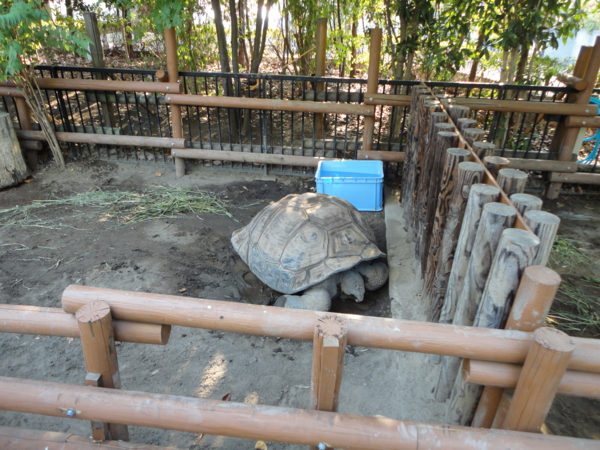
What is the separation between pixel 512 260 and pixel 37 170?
7427mm

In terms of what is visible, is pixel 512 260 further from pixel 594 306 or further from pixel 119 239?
pixel 119 239

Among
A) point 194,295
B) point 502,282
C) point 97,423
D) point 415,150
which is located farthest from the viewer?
point 415,150

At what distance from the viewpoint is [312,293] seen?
3957 mm

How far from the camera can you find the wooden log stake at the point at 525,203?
203cm

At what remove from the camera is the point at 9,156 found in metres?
6.38

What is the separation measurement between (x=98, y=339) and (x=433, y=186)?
2.59 m

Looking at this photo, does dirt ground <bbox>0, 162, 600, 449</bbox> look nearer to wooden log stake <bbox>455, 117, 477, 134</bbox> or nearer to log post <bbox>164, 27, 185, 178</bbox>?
log post <bbox>164, 27, 185, 178</bbox>

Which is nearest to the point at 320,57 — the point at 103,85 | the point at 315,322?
the point at 103,85

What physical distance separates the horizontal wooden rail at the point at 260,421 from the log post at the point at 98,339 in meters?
0.12

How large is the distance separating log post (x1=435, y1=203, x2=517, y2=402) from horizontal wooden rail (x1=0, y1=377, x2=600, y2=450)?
0.66 m

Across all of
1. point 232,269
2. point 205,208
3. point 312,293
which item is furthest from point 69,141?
point 312,293

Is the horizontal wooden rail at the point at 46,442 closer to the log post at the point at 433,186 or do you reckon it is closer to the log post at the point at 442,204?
the log post at the point at 442,204

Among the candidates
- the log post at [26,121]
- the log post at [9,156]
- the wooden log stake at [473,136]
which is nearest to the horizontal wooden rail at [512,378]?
the wooden log stake at [473,136]

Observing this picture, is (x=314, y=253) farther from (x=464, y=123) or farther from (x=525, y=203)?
(x=525, y=203)
